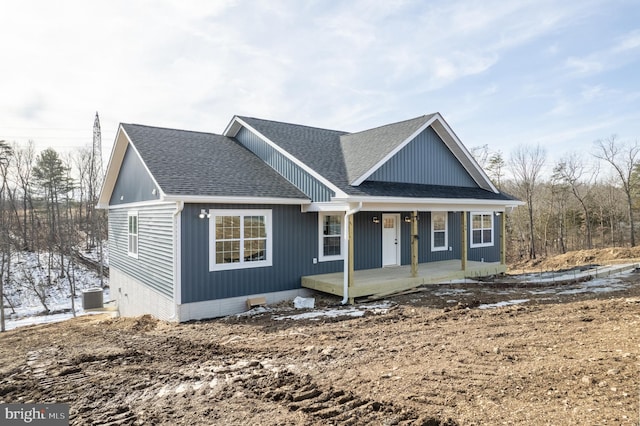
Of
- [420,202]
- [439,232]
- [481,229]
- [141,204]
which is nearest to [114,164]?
[141,204]

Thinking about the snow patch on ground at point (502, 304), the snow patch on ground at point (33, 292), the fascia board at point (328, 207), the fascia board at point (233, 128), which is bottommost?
the snow patch on ground at point (33, 292)

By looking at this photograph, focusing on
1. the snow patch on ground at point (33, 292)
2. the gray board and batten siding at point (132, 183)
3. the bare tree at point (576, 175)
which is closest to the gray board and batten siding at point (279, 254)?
the gray board and batten siding at point (132, 183)

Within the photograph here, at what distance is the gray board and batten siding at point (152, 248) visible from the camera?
948 centimetres

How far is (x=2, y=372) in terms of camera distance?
19.1 feet

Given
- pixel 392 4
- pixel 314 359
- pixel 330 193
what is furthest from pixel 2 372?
pixel 392 4

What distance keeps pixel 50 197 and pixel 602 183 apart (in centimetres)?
4726

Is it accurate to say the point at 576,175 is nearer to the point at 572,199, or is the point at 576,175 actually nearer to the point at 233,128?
the point at 572,199

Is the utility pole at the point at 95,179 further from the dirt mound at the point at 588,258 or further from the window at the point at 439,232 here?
the dirt mound at the point at 588,258

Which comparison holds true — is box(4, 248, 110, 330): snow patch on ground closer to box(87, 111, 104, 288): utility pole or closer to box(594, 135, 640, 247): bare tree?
box(87, 111, 104, 288): utility pole

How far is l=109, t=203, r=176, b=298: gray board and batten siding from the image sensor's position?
948cm

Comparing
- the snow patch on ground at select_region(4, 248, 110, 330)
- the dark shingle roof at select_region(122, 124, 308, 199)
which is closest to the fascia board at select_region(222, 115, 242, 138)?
the dark shingle roof at select_region(122, 124, 308, 199)

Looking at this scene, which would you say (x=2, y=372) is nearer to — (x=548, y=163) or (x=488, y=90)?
(x=488, y=90)

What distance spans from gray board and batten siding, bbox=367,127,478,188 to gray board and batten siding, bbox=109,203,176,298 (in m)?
5.93

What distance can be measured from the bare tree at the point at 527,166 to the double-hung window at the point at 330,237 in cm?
2296
